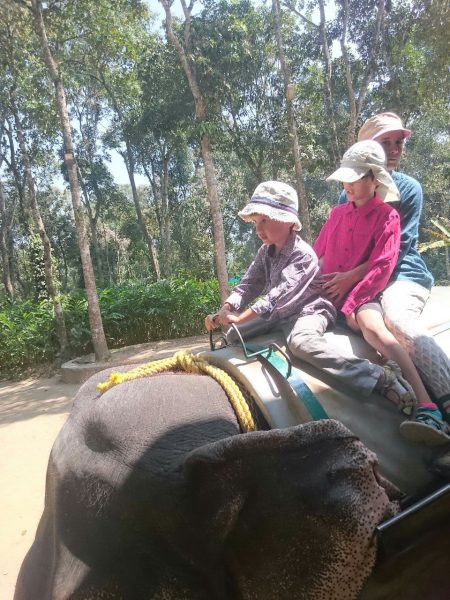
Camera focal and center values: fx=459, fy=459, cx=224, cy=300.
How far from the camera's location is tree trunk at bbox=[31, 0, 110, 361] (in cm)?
736

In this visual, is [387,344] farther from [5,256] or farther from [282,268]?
[5,256]

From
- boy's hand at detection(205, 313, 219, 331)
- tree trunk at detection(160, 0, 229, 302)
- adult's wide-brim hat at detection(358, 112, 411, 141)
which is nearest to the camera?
boy's hand at detection(205, 313, 219, 331)

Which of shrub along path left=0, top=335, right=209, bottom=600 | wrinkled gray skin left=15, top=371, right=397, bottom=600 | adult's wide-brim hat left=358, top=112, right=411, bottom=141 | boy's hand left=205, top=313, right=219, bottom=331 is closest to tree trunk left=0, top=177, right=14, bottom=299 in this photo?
shrub along path left=0, top=335, right=209, bottom=600

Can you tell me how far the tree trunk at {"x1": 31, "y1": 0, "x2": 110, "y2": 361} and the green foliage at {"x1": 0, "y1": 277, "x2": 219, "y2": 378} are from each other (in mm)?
1068

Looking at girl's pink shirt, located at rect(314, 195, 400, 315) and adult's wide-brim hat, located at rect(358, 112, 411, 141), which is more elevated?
adult's wide-brim hat, located at rect(358, 112, 411, 141)

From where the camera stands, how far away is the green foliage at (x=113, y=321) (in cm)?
862

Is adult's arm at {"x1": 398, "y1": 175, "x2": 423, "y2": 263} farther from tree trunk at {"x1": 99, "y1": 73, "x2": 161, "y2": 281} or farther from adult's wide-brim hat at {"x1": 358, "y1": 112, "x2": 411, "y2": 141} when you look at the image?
tree trunk at {"x1": 99, "y1": 73, "x2": 161, "y2": 281}

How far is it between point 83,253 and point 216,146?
8.91 m

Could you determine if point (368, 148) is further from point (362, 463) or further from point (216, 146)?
point (216, 146)

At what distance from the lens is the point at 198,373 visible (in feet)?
5.24

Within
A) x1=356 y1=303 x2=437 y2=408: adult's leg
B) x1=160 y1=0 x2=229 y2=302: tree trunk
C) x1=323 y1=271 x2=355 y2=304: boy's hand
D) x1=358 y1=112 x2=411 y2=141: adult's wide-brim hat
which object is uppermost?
x1=160 y1=0 x2=229 y2=302: tree trunk

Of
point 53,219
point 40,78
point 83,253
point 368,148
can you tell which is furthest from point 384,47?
point 53,219

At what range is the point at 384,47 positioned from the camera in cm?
1229

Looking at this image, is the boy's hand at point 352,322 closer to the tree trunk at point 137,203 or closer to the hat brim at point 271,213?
the hat brim at point 271,213
